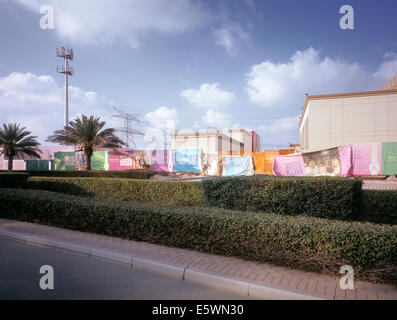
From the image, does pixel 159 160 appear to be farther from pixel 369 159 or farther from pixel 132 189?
pixel 369 159

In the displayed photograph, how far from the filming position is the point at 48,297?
338 centimetres

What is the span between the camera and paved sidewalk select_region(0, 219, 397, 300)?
333 centimetres

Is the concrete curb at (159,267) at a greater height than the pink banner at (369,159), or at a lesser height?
lesser

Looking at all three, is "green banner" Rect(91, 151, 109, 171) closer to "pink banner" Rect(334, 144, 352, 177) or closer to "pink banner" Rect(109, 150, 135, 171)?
"pink banner" Rect(109, 150, 135, 171)

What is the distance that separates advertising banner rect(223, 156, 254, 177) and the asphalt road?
1870 centimetres

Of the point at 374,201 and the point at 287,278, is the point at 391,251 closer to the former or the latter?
the point at 287,278

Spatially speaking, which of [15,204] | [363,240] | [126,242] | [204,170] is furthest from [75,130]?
[363,240]

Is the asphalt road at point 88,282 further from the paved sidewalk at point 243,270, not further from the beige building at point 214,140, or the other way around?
the beige building at point 214,140

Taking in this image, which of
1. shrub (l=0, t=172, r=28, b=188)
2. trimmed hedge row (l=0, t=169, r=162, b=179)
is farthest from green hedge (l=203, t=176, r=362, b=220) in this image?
trimmed hedge row (l=0, t=169, r=162, b=179)

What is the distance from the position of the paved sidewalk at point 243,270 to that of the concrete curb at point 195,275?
3 cm

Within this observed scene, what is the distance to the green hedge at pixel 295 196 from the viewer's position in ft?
17.9

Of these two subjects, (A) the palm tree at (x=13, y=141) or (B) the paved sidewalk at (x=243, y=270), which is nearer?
(B) the paved sidewalk at (x=243, y=270)

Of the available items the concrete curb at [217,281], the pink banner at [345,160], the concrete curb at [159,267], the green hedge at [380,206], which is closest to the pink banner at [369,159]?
the pink banner at [345,160]

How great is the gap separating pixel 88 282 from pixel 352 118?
24.9 m
